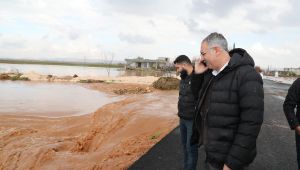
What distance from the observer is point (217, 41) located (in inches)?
133

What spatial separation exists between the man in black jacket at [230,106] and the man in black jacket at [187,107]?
2.15m

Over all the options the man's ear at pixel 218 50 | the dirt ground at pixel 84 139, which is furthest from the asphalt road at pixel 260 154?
the man's ear at pixel 218 50

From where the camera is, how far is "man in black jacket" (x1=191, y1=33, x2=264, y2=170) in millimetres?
3186

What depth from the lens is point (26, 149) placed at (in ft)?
33.9

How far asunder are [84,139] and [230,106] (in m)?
8.64

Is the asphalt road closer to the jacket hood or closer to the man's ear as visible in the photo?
the jacket hood

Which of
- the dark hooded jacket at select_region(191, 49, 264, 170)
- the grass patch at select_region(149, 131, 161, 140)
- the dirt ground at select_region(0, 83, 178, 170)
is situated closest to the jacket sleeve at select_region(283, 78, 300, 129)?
the dark hooded jacket at select_region(191, 49, 264, 170)

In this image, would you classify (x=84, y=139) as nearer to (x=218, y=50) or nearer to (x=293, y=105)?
(x=293, y=105)

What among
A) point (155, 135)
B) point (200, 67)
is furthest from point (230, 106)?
point (155, 135)

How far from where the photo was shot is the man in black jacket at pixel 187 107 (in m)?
5.72

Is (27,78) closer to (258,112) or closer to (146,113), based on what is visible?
(146,113)

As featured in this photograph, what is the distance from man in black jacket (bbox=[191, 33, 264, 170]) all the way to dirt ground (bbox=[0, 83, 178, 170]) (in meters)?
3.80

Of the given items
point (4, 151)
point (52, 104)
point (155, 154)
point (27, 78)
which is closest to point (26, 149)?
point (4, 151)

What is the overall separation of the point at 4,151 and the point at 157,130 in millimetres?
4028
